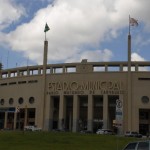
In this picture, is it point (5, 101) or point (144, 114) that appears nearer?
point (144, 114)

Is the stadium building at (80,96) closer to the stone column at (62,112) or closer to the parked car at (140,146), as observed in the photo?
the stone column at (62,112)

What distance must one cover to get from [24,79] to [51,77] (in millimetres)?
8775

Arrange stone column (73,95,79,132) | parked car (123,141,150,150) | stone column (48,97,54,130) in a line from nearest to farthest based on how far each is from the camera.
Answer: parked car (123,141,150,150)
stone column (73,95,79,132)
stone column (48,97,54,130)

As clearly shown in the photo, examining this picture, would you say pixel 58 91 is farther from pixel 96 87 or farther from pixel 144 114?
pixel 144 114

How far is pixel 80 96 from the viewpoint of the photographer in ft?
345

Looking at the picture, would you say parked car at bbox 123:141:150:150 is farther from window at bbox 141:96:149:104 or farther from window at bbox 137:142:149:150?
window at bbox 141:96:149:104

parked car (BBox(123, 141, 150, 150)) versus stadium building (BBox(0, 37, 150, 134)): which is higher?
stadium building (BBox(0, 37, 150, 134))

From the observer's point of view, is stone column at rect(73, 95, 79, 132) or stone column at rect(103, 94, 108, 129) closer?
stone column at rect(103, 94, 108, 129)

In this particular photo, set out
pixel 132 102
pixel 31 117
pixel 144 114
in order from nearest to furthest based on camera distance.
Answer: pixel 132 102 → pixel 144 114 → pixel 31 117

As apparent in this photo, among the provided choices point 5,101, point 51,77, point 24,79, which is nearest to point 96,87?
point 51,77

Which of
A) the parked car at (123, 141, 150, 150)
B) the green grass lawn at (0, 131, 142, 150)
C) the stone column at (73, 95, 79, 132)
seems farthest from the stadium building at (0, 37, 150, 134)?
the parked car at (123, 141, 150, 150)

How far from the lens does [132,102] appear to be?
9956 cm

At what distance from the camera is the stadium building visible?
3932 inches

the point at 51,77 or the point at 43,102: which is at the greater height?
the point at 51,77
